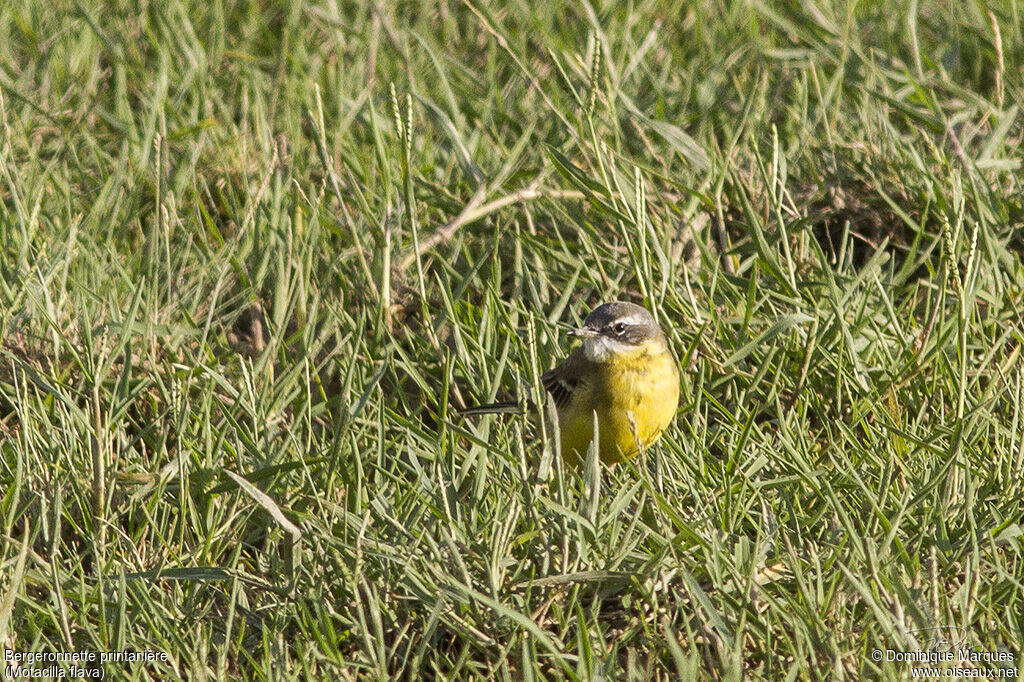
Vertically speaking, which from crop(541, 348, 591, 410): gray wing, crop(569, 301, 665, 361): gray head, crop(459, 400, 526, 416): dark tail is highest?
crop(569, 301, 665, 361): gray head

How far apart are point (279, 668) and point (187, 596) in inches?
21.4

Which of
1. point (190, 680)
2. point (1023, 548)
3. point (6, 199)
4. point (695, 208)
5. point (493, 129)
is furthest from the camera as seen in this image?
point (493, 129)

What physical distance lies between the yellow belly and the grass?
0.12 m

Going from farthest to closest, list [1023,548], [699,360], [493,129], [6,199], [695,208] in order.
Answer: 1. [493,129]
2. [6,199]
3. [695,208]
4. [699,360]
5. [1023,548]

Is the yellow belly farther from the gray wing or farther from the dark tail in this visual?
the dark tail

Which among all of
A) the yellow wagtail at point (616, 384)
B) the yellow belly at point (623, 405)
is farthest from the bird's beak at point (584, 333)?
the yellow belly at point (623, 405)

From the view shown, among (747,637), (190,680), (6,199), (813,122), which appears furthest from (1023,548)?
(6,199)

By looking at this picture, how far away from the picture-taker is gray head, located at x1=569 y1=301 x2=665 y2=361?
15.4 feet

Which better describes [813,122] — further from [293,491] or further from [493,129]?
[293,491]

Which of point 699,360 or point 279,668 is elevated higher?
point 279,668

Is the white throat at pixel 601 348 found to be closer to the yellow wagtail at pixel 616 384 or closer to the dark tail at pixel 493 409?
A: the yellow wagtail at pixel 616 384

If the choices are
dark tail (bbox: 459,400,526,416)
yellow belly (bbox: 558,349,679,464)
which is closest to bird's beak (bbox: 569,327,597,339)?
yellow belly (bbox: 558,349,679,464)

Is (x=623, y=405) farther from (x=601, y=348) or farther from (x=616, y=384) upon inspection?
(x=601, y=348)

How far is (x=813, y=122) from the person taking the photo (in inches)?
241
